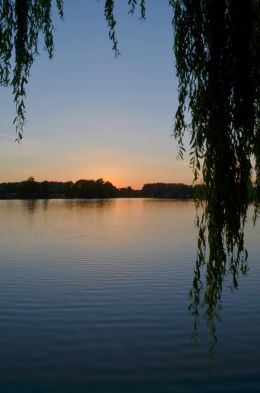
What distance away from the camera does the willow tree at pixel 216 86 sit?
207 inches

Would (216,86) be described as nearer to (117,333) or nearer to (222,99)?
(222,99)

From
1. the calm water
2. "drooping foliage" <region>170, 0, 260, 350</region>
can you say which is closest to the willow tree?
"drooping foliage" <region>170, 0, 260, 350</region>

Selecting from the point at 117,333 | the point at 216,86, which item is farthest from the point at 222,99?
the point at 117,333

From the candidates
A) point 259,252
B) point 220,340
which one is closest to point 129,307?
point 220,340

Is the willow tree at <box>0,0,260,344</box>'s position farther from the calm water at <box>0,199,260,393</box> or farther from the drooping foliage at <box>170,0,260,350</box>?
the calm water at <box>0,199,260,393</box>

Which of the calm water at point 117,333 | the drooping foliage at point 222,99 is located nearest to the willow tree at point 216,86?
the drooping foliage at point 222,99

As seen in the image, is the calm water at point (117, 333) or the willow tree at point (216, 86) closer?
the willow tree at point (216, 86)

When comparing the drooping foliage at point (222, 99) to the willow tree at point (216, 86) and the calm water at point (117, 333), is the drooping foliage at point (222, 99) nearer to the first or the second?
the willow tree at point (216, 86)

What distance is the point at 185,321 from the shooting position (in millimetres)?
14367

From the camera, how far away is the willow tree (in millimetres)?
5246

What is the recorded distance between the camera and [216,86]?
17.3 ft

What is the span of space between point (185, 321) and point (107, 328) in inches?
98.0

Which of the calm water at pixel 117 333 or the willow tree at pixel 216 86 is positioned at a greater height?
the willow tree at pixel 216 86

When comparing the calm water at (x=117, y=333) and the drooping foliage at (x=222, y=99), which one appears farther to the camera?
the calm water at (x=117, y=333)
